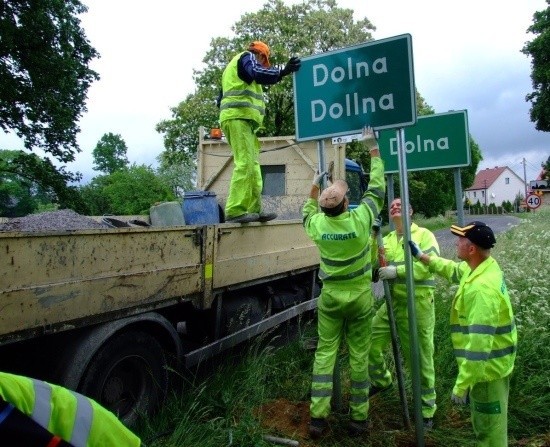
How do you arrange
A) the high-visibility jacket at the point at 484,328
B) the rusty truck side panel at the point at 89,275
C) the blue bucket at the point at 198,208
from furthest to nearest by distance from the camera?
the blue bucket at the point at 198,208 < the high-visibility jacket at the point at 484,328 < the rusty truck side panel at the point at 89,275

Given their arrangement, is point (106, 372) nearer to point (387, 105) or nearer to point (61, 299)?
point (61, 299)

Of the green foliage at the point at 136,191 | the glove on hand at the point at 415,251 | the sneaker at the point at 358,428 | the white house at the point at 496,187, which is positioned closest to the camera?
the glove on hand at the point at 415,251

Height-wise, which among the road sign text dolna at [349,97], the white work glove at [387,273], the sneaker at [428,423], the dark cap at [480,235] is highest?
the road sign text dolna at [349,97]

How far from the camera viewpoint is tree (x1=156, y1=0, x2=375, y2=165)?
24266mm

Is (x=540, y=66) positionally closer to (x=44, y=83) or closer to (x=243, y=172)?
(x=44, y=83)

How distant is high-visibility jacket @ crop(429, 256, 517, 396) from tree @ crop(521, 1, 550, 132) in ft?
102

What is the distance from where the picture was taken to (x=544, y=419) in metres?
4.50

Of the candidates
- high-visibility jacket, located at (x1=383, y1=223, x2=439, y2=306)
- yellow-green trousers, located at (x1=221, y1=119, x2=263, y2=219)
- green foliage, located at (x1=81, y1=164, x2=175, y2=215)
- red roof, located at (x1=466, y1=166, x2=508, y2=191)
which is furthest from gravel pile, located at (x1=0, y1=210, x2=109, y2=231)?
red roof, located at (x1=466, y1=166, x2=508, y2=191)

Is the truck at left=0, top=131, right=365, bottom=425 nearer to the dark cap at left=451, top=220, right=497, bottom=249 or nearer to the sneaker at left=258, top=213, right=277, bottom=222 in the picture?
the sneaker at left=258, top=213, right=277, bottom=222

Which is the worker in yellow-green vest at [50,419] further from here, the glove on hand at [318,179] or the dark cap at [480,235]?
the glove on hand at [318,179]

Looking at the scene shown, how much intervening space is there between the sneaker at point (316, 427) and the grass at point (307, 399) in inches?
2.5

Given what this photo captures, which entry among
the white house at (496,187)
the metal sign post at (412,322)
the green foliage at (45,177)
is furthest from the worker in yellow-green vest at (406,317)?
the white house at (496,187)

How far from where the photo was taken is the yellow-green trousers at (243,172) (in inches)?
210

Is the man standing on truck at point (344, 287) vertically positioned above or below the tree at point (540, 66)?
below
